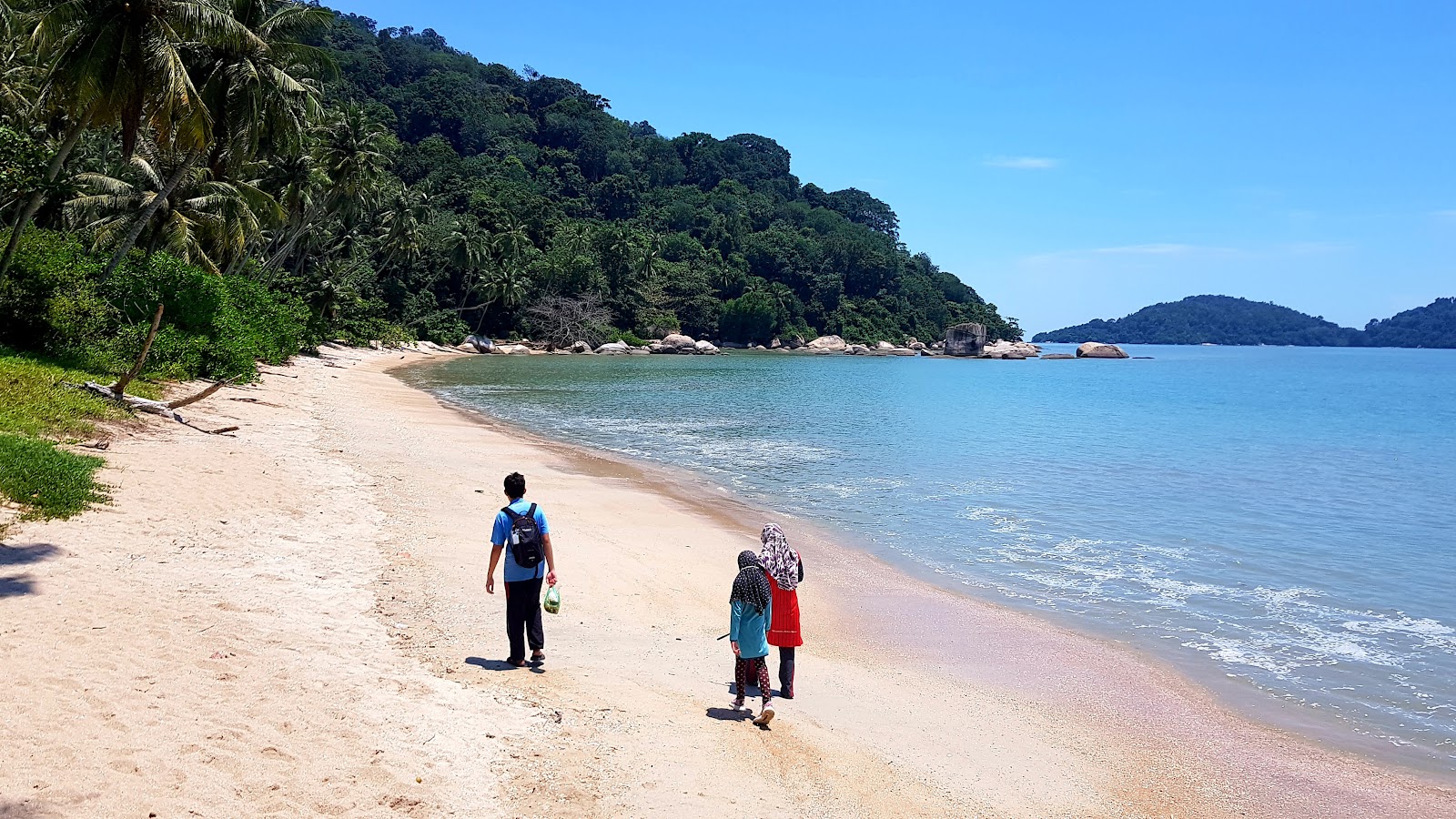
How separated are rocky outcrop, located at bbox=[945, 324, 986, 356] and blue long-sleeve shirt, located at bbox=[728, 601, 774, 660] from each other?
138089mm

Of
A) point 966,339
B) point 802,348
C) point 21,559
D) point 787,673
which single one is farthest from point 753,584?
point 966,339

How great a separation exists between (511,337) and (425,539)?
264ft

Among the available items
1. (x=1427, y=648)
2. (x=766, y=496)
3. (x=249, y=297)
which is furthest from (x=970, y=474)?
(x=249, y=297)

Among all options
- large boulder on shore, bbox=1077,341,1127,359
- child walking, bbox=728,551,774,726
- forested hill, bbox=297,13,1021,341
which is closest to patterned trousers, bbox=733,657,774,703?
child walking, bbox=728,551,774,726

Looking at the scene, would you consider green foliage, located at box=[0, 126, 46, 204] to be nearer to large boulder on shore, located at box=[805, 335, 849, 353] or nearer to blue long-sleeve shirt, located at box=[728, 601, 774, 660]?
blue long-sleeve shirt, located at box=[728, 601, 774, 660]

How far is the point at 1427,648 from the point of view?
1088 centimetres

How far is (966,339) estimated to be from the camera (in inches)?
5541

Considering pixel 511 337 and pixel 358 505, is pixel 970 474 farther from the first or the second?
pixel 511 337

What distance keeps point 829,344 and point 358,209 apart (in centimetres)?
8112

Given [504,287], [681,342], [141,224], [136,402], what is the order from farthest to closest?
[681,342], [504,287], [141,224], [136,402]

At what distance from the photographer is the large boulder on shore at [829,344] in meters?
127

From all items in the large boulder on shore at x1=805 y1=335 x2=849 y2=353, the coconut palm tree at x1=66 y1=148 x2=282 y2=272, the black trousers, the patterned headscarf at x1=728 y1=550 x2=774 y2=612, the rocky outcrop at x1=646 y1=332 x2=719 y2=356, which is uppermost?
the coconut palm tree at x1=66 y1=148 x2=282 y2=272

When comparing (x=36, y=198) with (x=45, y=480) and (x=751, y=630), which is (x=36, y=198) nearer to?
(x=45, y=480)

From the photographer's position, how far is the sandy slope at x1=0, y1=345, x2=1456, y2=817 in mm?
5395
